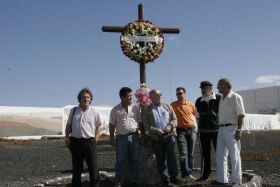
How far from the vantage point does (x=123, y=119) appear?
7.06 meters

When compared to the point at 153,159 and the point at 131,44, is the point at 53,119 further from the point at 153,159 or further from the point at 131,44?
the point at 153,159

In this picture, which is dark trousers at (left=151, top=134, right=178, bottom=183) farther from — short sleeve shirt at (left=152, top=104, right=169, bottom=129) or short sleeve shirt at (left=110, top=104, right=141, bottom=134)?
short sleeve shirt at (left=110, top=104, right=141, bottom=134)

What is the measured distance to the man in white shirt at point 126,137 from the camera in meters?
7.03

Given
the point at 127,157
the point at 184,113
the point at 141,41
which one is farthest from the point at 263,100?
the point at 127,157

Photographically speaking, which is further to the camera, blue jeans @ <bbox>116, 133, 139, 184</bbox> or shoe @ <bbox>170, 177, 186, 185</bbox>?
shoe @ <bbox>170, 177, 186, 185</bbox>

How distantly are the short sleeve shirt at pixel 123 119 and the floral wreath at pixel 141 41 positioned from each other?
3.91 meters

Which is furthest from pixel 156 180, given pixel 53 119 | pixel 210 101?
pixel 53 119

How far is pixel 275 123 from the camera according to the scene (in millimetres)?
47438

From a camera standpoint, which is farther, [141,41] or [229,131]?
[141,41]

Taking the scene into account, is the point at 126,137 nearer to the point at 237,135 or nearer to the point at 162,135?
the point at 162,135

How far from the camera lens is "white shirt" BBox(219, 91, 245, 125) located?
21.2ft

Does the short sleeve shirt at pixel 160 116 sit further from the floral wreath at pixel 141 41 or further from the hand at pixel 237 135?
the floral wreath at pixel 141 41

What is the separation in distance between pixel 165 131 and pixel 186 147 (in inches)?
30.9

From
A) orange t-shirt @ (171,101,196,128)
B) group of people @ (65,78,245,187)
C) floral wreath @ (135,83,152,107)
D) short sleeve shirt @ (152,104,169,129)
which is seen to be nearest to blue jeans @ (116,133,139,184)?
group of people @ (65,78,245,187)
